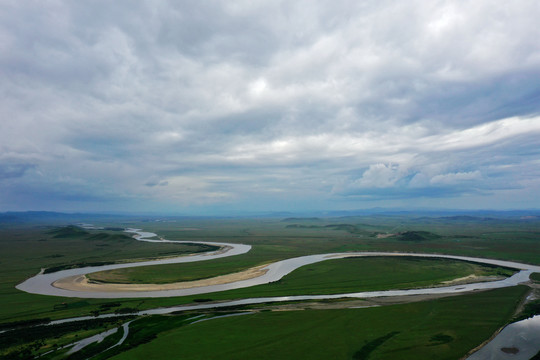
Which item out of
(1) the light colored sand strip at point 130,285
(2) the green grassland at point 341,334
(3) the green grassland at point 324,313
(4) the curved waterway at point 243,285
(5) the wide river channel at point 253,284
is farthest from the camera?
(1) the light colored sand strip at point 130,285

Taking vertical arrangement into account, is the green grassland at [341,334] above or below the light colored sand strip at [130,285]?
above

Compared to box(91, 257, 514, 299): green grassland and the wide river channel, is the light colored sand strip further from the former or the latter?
box(91, 257, 514, 299): green grassland

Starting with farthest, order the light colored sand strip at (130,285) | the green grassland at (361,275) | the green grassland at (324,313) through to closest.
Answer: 1. the light colored sand strip at (130,285)
2. the green grassland at (361,275)
3. the green grassland at (324,313)

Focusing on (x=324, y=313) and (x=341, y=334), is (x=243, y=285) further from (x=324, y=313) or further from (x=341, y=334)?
(x=341, y=334)

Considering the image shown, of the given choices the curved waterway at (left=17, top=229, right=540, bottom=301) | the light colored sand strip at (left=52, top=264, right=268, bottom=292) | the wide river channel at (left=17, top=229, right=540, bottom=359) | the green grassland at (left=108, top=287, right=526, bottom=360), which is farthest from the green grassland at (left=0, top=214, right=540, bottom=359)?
the light colored sand strip at (left=52, top=264, right=268, bottom=292)

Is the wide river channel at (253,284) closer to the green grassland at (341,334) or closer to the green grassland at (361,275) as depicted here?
the green grassland at (361,275)

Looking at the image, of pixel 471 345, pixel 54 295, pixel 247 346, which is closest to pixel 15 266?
pixel 54 295

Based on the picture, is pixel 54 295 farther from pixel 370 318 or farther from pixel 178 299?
pixel 370 318

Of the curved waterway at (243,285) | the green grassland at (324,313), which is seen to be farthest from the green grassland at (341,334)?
the curved waterway at (243,285)
